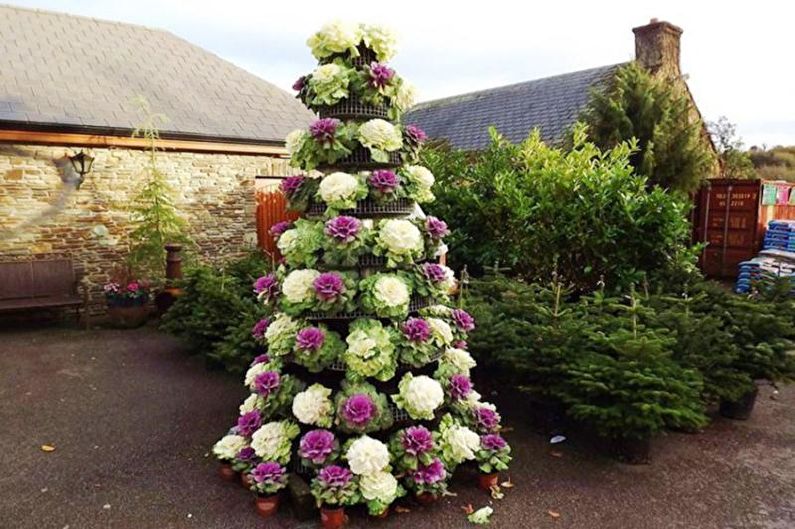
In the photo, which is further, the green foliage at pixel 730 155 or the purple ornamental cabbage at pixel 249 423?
the green foliage at pixel 730 155

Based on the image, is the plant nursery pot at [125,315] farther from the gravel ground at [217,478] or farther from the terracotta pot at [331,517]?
the terracotta pot at [331,517]

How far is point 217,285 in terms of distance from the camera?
21.4 feet

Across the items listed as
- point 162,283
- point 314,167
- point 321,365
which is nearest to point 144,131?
point 162,283

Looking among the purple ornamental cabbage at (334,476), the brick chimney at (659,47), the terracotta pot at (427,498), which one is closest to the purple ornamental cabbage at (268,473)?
the purple ornamental cabbage at (334,476)

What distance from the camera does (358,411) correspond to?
3.22 meters

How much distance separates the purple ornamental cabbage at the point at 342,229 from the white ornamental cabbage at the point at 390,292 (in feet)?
1.07

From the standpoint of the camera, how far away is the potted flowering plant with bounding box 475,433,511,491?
361cm

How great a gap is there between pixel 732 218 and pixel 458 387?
37.7ft

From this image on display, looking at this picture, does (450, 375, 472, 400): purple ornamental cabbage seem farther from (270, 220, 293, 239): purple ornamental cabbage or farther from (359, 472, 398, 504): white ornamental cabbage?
(270, 220, 293, 239): purple ornamental cabbage

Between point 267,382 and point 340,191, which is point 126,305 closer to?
point 267,382

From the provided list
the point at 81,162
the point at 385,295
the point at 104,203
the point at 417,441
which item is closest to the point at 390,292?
the point at 385,295

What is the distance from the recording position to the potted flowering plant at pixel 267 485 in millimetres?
3311

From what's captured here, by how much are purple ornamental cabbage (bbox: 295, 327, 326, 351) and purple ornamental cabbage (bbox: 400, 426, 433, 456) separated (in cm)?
78

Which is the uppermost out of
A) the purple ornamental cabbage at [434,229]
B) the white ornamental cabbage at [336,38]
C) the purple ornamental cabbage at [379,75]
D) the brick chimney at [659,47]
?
the brick chimney at [659,47]
